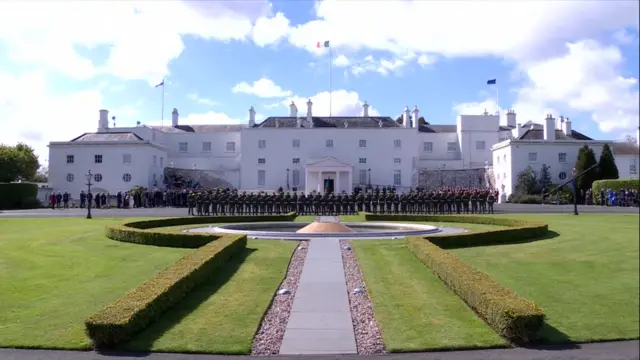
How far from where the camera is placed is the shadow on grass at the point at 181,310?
737cm

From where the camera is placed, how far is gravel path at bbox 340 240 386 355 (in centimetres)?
741

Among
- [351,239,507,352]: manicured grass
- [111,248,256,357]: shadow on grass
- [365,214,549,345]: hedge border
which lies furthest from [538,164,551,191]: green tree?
[111,248,256,357]: shadow on grass

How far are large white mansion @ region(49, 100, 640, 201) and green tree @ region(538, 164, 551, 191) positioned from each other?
1075 millimetres

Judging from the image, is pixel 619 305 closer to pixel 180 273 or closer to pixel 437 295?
pixel 437 295

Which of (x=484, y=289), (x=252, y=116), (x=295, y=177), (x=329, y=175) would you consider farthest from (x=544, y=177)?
(x=484, y=289)

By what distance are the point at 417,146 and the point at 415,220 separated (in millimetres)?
41854

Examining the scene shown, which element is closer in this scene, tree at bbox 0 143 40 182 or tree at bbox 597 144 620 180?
tree at bbox 597 144 620 180

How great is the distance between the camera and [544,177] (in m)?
54.6

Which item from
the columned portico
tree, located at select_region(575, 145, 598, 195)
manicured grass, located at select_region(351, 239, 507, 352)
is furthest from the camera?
the columned portico

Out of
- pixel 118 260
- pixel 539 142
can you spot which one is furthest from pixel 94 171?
pixel 118 260

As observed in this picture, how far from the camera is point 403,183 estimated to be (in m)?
67.8

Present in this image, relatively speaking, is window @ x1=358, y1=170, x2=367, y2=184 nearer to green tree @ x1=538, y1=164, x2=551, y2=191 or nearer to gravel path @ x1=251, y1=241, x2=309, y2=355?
green tree @ x1=538, y1=164, x2=551, y2=191

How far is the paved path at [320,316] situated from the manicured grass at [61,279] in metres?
2.78

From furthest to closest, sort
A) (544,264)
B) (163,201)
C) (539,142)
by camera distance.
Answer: (539,142)
(163,201)
(544,264)
